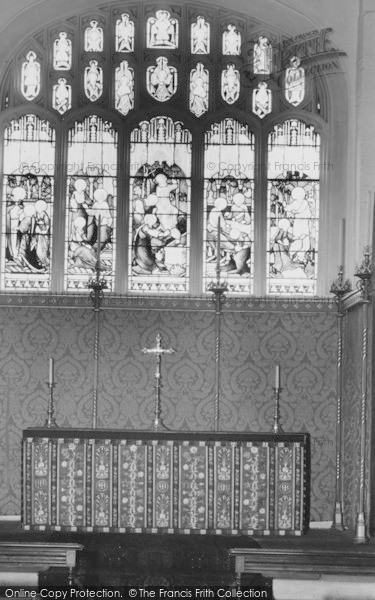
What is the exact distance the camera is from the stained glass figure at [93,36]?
43.5ft

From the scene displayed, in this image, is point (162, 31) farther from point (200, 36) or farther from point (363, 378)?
point (363, 378)

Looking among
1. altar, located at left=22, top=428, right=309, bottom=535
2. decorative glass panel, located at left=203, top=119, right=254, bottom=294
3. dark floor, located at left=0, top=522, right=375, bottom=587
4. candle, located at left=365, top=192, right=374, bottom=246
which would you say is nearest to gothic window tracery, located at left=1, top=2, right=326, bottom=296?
decorative glass panel, located at left=203, top=119, right=254, bottom=294

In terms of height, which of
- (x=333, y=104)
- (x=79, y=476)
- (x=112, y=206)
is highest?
(x=333, y=104)

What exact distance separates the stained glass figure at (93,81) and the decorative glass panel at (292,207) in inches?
84.8

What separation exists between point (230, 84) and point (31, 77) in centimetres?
241

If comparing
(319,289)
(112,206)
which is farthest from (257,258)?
(112,206)

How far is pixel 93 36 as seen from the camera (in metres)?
13.3

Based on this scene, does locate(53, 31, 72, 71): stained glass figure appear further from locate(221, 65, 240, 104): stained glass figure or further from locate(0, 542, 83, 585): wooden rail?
locate(0, 542, 83, 585): wooden rail

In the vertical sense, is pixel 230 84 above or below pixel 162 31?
below

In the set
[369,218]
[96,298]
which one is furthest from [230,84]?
[96,298]

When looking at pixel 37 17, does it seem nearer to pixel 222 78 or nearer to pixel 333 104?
Result: pixel 222 78

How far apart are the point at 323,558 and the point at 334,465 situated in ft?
8.90

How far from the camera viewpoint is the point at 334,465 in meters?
12.3

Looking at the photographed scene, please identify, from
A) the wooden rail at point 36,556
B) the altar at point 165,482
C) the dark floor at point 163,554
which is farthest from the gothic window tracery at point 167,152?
the wooden rail at point 36,556
